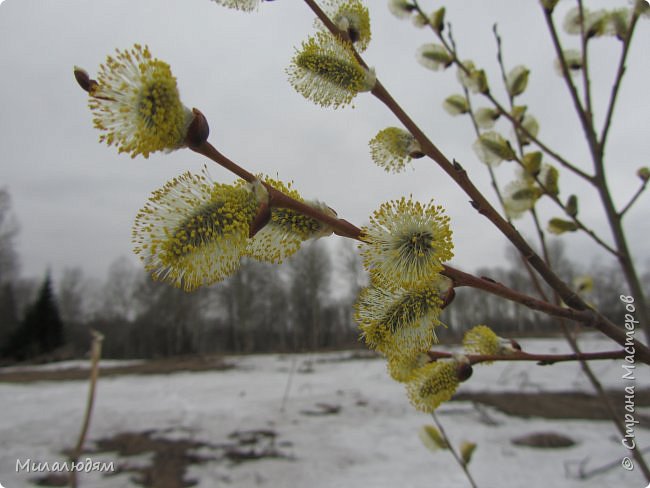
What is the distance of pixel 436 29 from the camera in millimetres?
1123

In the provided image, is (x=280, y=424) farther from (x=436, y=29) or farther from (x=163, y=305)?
(x=163, y=305)

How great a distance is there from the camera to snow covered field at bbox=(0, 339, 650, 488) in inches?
156

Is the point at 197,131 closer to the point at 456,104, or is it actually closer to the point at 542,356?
the point at 542,356

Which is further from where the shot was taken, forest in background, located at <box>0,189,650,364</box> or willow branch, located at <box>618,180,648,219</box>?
forest in background, located at <box>0,189,650,364</box>

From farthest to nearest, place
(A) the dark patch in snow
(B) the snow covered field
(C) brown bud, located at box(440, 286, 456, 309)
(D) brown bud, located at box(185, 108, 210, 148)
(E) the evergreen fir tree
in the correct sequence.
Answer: (E) the evergreen fir tree → (A) the dark patch in snow → (B) the snow covered field → (C) brown bud, located at box(440, 286, 456, 309) → (D) brown bud, located at box(185, 108, 210, 148)

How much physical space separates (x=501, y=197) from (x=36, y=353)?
26057 millimetres

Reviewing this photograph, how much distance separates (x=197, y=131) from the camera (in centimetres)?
46

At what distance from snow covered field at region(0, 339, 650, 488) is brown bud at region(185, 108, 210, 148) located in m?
4.14

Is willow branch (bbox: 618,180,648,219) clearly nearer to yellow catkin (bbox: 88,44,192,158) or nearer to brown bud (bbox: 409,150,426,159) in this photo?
brown bud (bbox: 409,150,426,159)

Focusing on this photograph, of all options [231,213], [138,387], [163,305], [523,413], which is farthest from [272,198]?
[163,305]

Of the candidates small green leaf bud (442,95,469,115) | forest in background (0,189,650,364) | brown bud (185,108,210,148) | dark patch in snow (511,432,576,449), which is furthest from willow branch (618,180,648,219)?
forest in background (0,189,650,364)

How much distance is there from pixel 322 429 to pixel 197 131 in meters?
5.92

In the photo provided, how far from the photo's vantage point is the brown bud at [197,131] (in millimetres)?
455

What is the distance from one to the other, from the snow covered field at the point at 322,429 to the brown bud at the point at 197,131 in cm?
414
